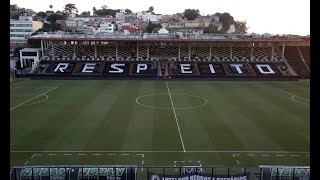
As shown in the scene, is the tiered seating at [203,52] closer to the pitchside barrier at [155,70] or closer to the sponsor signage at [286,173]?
the pitchside barrier at [155,70]

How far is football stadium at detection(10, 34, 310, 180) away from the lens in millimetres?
17125

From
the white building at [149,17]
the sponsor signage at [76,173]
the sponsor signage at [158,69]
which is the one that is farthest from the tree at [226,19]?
the sponsor signage at [76,173]

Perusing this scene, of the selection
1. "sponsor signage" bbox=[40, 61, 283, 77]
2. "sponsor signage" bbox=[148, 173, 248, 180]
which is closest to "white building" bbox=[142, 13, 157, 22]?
"sponsor signage" bbox=[40, 61, 283, 77]

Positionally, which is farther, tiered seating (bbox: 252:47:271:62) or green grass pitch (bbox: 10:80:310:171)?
tiered seating (bbox: 252:47:271:62)

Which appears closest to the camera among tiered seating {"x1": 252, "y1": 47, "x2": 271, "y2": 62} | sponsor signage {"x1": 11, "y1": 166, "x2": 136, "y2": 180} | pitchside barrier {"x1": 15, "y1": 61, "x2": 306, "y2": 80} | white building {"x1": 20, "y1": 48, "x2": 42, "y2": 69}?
sponsor signage {"x1": 11, "y1": 166, "x2": 136, "y2": 180}

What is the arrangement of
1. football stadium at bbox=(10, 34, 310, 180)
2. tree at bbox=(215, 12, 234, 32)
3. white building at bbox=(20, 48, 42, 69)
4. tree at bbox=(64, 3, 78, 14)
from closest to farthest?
football stadium at bbox=(10, 34, 310, 180) < white building at bbox=(20, 48, 42, 69) < tree at bbox=(215, 12, 234, 32) < tree at bbox=(64, 3, 78, 14)

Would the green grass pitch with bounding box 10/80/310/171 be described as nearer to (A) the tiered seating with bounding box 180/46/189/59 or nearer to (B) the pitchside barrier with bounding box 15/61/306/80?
(B) the pitchside barrier with bounding box 15/61/306/80

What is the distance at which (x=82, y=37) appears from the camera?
51844 mm


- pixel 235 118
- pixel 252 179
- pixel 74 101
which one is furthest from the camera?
pixel 74 101

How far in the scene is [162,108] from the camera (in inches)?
1138

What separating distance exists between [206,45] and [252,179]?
4371 centimetres

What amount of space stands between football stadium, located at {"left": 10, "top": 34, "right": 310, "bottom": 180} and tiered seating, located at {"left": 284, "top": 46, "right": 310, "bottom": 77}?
0.53 feet
